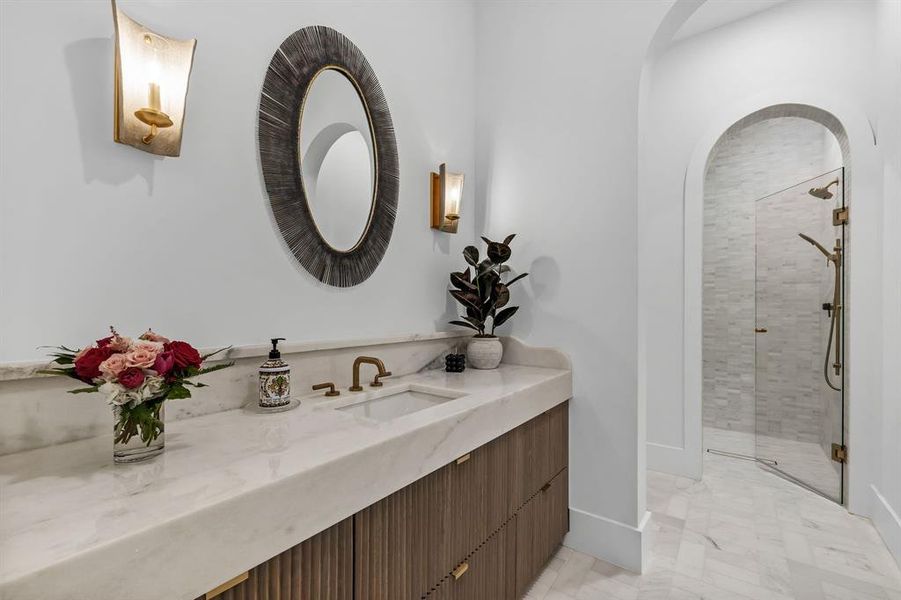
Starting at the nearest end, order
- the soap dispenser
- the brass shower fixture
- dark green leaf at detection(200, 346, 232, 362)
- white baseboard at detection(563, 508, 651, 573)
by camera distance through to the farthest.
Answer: dark green leaf at detection(200, 346, 232, 362) → the soap dispenser → white baseboard at detection(563, 508, 651, 573) → the brass shower fixture

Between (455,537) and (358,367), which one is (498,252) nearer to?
(358,367)

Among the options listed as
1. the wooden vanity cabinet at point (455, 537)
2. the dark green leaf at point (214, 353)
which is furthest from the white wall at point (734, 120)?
the dark green leaf at point (214, 353)

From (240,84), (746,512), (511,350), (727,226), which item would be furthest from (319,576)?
(727,226)

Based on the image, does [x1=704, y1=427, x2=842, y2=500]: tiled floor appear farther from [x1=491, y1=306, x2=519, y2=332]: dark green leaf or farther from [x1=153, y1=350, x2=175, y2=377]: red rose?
[x1=153, y1=350, x2=175, y2=377]: red rose

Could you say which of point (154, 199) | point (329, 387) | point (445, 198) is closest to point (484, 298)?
point (445, 198)

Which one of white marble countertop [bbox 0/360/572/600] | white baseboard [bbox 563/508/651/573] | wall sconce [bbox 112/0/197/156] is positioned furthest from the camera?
white baseboard [bbox 563/508/651/573]

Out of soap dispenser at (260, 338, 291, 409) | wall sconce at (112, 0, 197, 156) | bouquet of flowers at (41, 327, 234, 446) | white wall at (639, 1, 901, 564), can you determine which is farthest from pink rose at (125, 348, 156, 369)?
white wall at (639, 1, 901, 564)

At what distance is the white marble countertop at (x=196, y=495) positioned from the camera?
1.83 ft

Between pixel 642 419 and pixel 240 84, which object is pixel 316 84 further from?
pixel 642 419

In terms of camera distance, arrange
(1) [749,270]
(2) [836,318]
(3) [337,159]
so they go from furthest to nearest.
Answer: (1) [749,270] → (2) [836,318] → (3) [337,159]

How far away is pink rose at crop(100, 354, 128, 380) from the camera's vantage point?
78cm

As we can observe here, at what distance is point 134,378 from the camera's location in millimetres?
787

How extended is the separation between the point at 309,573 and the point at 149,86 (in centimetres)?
123

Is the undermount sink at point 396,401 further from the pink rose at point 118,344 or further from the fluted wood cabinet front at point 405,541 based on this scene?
the pink rose at point 118,344
